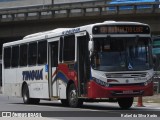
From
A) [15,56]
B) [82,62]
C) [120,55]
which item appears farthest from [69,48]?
[15,56]

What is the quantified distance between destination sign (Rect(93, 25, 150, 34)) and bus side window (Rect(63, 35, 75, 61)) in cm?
169

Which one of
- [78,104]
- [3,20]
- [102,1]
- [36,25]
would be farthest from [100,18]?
[78,104]

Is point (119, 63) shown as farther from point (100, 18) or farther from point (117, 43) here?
point (100, 18)

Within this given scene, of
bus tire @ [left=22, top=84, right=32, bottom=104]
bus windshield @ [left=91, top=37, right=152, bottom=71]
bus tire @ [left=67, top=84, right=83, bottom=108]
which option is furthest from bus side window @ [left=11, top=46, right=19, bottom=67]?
bus windshield @ [left=91, top=37, right=152, bottom=71]

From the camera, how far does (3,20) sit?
59.8m

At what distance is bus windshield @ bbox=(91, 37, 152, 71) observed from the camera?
18.9m

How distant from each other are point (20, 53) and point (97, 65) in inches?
315

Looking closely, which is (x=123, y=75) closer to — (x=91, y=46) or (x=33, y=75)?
(x=91, y=46)

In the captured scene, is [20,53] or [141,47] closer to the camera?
[141,47]

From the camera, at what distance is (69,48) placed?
20.8m

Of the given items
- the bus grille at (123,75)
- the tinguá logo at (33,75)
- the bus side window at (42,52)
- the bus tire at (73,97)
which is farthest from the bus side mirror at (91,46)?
the tinguá logo at (33,75)

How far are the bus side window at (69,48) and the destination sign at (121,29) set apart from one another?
169cm

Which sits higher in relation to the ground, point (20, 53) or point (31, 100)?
point (20, 53)

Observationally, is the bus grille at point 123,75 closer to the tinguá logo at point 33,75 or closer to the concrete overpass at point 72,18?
the tinguá logo at point 33,75
